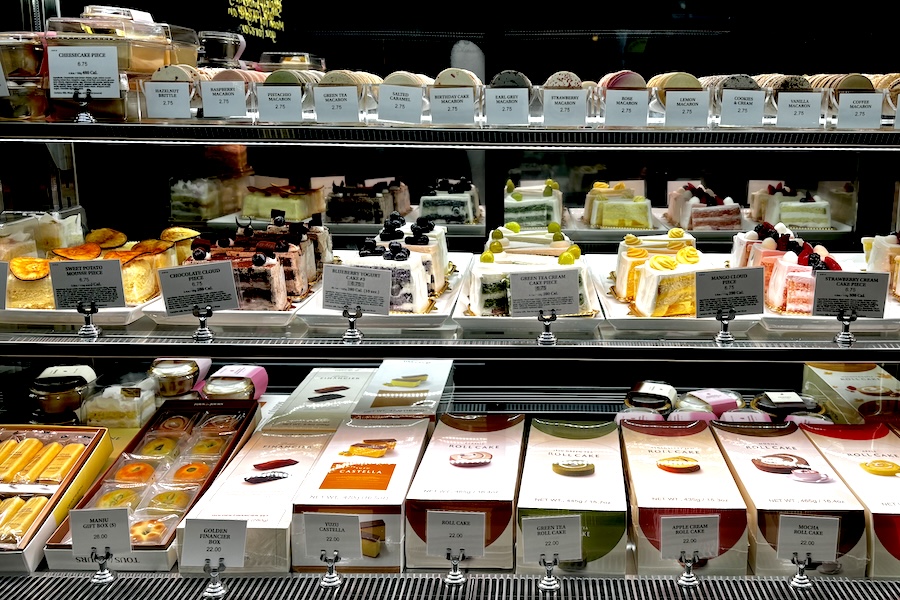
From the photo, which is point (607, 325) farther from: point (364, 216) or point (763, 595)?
point (364, 216)

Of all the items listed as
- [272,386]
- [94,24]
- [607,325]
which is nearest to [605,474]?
[607,325]

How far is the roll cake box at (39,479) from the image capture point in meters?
1.86

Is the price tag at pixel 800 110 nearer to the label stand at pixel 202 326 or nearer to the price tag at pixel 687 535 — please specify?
the price tag at pixel 687 535

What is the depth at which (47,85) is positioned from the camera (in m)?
2.04

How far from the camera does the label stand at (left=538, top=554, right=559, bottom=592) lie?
1781 mm

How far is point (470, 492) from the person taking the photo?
186 cm

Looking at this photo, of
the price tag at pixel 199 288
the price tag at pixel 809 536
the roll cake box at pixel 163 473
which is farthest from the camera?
the price tag at pixel 199 288

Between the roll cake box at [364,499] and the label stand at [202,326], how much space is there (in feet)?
1.44

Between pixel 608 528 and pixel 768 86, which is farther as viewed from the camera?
pixel 768 86

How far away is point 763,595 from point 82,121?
1.99 m

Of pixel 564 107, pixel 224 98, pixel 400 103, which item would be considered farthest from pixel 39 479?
pixel 564 107

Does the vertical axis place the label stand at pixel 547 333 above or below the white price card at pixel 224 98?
below

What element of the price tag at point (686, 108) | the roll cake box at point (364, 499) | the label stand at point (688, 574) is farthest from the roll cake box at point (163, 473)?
the price tag at point (686, 108)

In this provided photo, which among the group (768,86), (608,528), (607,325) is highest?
(768,86)
